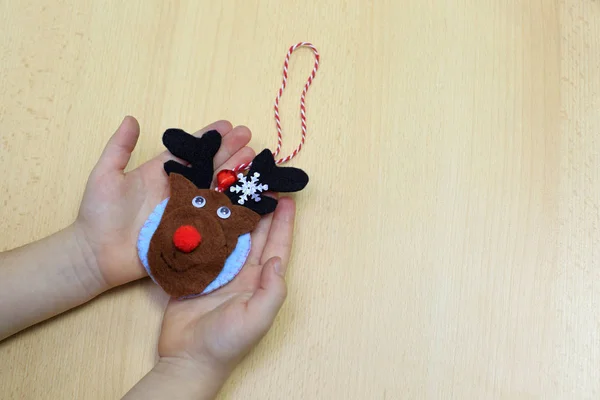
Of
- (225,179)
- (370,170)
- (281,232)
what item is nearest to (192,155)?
(225,179)

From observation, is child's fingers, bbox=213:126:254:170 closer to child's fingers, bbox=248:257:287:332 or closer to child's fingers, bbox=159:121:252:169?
child's fingers, bbox=159:121:252:169

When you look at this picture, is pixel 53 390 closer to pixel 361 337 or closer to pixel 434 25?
pixel 361 337

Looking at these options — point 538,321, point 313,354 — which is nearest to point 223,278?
point 313,354

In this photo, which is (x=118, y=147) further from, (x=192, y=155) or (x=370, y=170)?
(x=370, y=170)

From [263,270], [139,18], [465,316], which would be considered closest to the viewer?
[263,270]

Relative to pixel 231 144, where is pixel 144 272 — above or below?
below

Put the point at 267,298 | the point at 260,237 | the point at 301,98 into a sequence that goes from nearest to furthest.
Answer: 1. the point at 267,298
2. the point at 260,237
3. the point at 301,98

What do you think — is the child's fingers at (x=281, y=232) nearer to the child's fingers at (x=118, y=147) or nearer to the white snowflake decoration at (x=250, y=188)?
the white snowflake decoration at (x=250, y=188)

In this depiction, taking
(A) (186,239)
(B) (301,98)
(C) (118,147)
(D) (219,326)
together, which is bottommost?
(D) (219,326)
